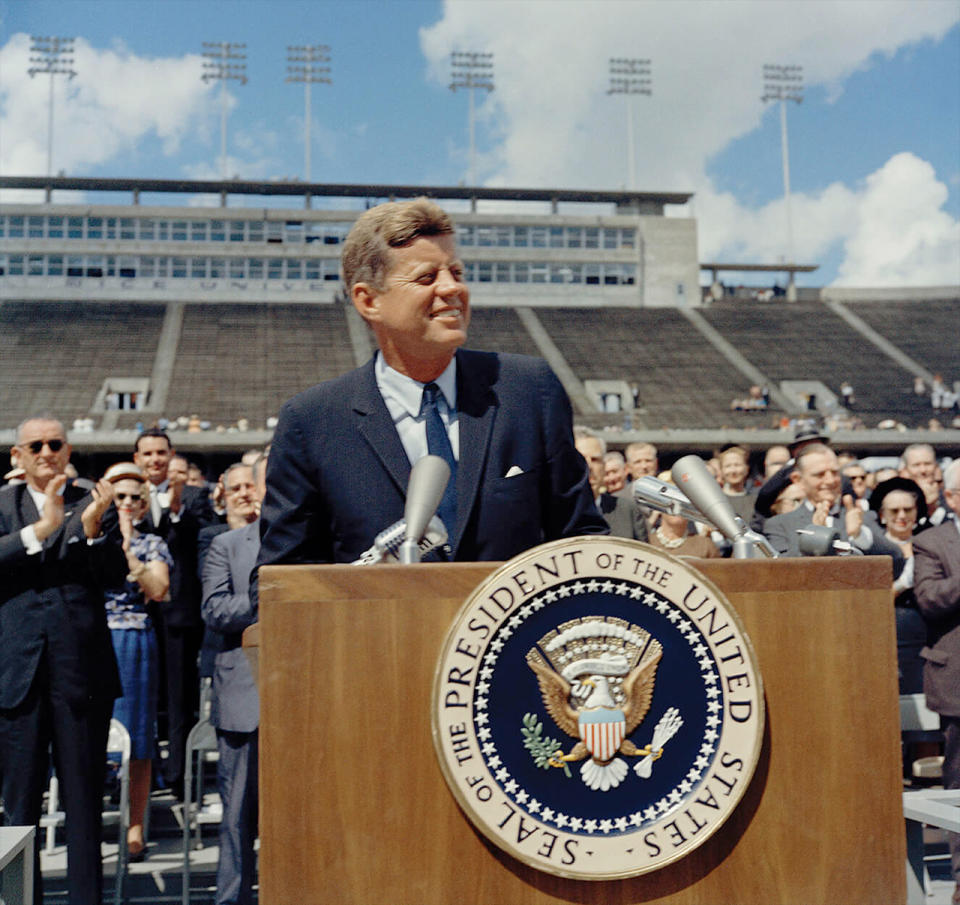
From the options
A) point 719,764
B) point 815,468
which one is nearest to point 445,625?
point 719,764

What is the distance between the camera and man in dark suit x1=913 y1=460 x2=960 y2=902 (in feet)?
14.0

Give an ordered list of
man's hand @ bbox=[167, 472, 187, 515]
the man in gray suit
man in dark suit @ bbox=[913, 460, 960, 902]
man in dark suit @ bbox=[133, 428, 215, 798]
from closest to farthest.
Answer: the man in gray suit, man in dark suit @ bbox=[913, 460, 960, 902], man in dark suit @ bbox=[133, 428, 215, 798], man's hand @ bbox=[167, 472, 187, 515]

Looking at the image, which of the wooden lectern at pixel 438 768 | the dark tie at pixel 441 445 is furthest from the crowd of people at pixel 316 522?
the wooden lectern at pixel 438 768

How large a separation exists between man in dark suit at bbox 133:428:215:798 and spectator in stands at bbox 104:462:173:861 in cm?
59

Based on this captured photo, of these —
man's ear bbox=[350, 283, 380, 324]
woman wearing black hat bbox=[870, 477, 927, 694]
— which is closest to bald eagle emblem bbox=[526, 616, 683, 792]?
man's ear bbox=[350, 283, 380, 324]

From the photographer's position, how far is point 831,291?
51.2 meters

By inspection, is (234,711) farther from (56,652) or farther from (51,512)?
(51,512)

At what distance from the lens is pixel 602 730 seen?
1.41m

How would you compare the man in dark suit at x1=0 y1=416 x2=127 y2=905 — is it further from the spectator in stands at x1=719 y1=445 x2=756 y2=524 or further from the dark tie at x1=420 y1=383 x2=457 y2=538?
the spectator in stands at x1=719 y1=445 x2=756 y2=524

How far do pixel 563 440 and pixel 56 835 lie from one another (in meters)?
4.82

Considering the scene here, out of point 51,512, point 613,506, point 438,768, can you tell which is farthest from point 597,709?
point 613,506

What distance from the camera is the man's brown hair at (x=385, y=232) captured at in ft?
6.09

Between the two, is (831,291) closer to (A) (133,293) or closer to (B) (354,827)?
(A) (133,293)

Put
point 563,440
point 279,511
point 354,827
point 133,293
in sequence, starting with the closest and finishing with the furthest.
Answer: point 354,827, point 279,511, point 563,440, point 133,293
